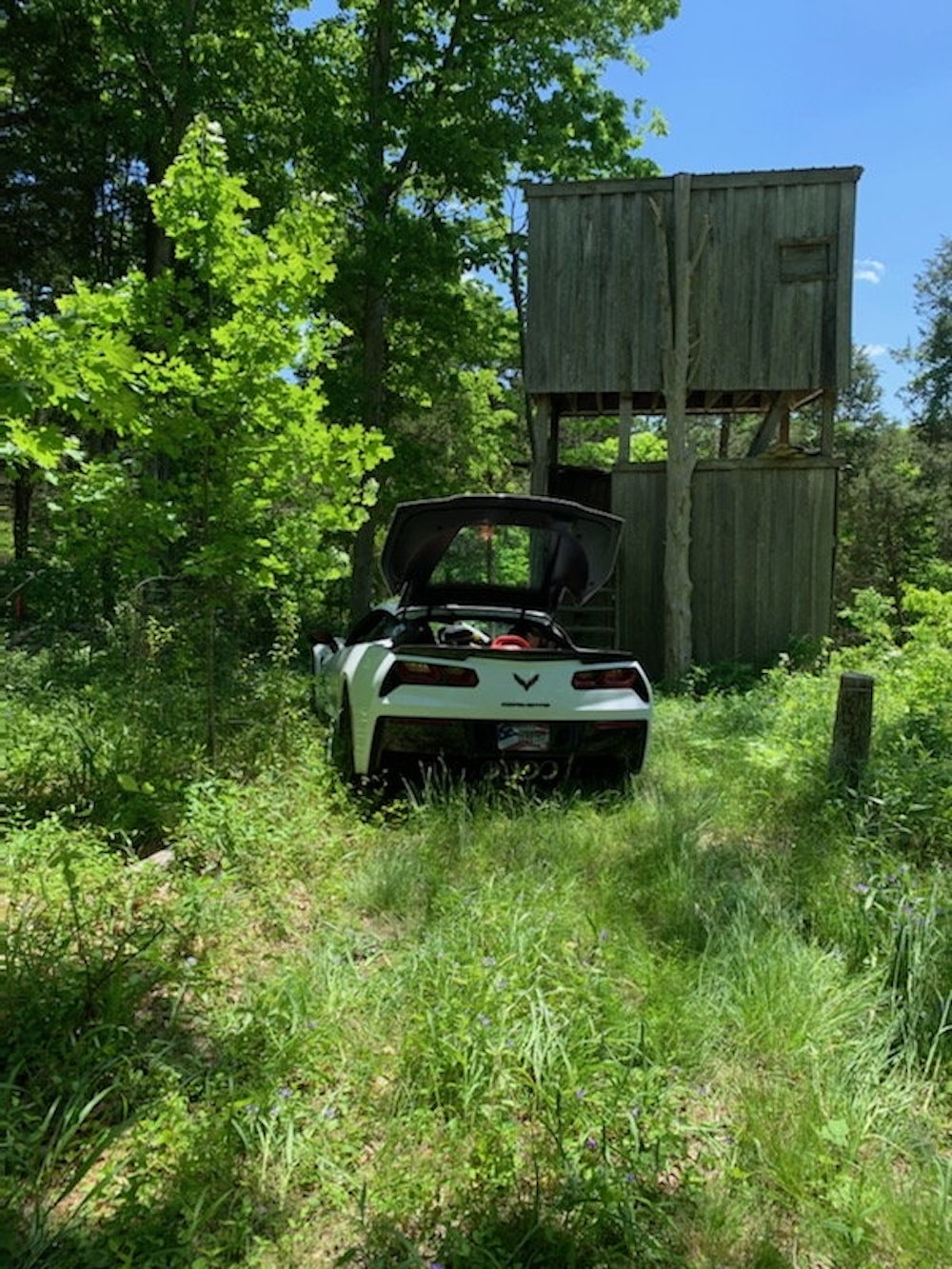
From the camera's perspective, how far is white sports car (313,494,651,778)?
5.13 m

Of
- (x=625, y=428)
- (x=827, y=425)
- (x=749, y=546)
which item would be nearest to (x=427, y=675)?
(x=749, y=546)

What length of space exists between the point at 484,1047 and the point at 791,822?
9.42 ft

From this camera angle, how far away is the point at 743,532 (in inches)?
472

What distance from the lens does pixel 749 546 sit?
39.2 feet

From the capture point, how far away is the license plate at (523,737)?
523 centimetres

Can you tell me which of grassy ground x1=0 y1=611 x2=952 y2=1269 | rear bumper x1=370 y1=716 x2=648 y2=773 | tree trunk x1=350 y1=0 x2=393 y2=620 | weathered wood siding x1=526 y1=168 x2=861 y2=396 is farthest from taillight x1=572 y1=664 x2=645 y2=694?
tree trunk x1=350 y1=0 x2=393 y2=620

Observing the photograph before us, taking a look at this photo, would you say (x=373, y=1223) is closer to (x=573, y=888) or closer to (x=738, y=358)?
(x=573, y=888)

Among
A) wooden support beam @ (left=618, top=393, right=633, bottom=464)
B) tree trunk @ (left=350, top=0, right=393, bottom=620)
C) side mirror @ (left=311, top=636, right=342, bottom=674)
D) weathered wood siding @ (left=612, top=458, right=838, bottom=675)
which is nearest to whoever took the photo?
side mirror @ (left=311, top=636, right=342, bottom=674)

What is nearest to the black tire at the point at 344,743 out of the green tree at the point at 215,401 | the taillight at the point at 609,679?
the green tree at the point at 215,401

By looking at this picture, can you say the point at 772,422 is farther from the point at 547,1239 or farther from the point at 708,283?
the point at 547,1239

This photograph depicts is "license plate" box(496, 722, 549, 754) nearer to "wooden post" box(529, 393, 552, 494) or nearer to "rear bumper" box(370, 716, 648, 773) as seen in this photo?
"rear bumper" box(370, 716, 648, 773)

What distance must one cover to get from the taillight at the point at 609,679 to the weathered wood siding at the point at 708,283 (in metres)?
7.70

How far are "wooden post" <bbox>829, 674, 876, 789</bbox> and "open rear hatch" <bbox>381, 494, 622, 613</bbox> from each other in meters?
1.91

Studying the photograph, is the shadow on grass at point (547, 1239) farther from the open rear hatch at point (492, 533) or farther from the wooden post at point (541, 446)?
the wooden post at point (541, 446)
